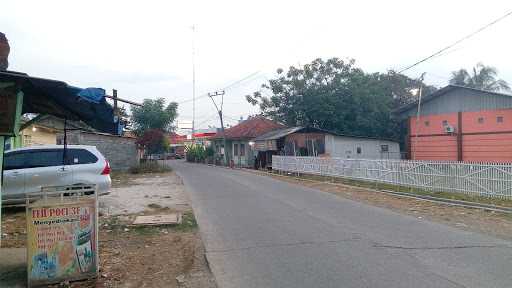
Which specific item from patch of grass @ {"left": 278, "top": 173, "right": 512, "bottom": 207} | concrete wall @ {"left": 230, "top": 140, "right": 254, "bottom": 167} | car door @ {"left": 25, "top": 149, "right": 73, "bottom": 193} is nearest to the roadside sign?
car door @ {"left": 25, "top": 149, "right": 73, "bottom": 193}

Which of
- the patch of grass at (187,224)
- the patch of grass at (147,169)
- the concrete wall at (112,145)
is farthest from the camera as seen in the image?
the patch of grass at (147,169)

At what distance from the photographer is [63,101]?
24.7 ft

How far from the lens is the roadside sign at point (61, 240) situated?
5.65m

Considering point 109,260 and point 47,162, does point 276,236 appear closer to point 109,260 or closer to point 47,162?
point 109,260

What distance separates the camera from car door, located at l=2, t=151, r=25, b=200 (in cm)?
1200

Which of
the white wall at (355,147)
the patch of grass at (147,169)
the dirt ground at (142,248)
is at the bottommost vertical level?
the dirt ground at (142,248)

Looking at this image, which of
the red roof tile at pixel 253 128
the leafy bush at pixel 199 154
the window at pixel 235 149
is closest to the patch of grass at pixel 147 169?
the red roof tile at pixel 253 128

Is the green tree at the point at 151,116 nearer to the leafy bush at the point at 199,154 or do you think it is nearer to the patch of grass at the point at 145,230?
the leafy bush at the point at 199,154

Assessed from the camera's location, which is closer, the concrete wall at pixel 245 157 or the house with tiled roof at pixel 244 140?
the concrete wall at pixel 245 157

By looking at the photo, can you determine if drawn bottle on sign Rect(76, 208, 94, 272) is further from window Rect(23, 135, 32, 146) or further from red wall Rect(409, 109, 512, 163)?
red wall Rect(409, 109, 512, 163)

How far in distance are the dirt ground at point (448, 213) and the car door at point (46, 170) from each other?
357 inches

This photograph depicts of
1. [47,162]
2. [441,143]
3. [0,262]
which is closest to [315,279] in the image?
[0,262]

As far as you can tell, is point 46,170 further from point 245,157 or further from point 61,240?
point 245,157

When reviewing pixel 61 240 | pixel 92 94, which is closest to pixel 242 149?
pixel 92 94
